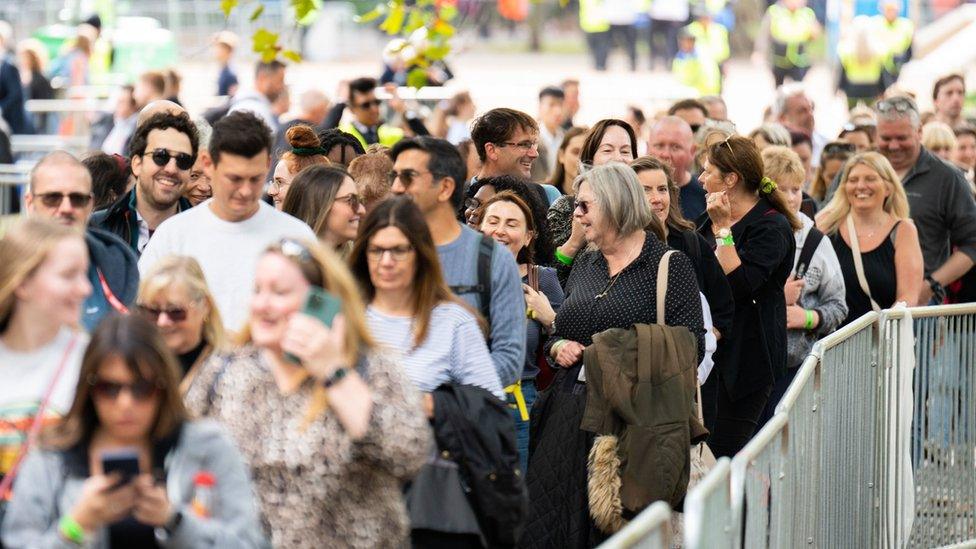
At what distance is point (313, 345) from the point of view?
15.4 ft

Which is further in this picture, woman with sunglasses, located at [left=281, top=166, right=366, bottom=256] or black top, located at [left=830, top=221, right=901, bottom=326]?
black top, located at [left=830, top=221, right=901, bottom=326]

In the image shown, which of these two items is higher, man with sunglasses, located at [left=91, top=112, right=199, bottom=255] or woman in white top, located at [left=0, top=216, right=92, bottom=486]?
man with sunglasses, located at [left=91, top=112, right=199, bottom=255]

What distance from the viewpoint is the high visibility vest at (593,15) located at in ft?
112

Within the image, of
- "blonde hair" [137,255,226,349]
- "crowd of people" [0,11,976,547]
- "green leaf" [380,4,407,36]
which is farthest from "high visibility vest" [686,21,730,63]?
"blonde hair" [137,255,226,349]

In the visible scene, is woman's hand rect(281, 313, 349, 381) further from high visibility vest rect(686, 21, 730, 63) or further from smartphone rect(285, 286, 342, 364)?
high visibility vest rect(686, 21, 730, 63)

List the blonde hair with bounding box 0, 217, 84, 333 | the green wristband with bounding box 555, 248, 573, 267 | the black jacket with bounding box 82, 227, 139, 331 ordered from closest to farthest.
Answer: the blonde hair with bounding box 0, 217, 84, 333 < the black jacket with bounding box 82, 227, 139, 331 < the green wristband with bounding box 555, 248, 573, 267

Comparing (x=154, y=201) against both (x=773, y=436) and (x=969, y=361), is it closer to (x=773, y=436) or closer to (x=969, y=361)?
(x=773, y=436)

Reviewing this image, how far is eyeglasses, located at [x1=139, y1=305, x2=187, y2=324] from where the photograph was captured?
5.59 metres

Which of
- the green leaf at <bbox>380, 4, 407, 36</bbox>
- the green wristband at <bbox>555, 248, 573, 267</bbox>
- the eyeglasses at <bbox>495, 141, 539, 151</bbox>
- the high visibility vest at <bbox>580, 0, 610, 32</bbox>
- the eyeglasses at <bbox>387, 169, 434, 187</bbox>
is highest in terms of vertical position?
the high visibility vest at <bbox>580, 0, 610, 32</bbox>

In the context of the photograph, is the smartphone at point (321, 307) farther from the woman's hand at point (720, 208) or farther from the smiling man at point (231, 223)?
the woman's hand at point (720, 208)

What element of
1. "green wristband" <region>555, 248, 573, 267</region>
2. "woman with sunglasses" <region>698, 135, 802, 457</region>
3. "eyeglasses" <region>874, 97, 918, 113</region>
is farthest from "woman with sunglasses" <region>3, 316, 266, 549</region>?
"eyeglasses" <region>874, 97, 918, 113</region>

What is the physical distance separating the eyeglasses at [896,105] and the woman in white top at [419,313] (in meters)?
6.55

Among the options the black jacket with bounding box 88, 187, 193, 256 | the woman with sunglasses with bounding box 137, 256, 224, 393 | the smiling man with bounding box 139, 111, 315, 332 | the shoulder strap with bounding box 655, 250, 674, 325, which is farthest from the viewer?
the black jacket with bounding box 88, 187, 193, 256

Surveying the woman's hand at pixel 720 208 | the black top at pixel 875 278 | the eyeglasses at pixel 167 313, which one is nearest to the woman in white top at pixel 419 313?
the eyeglasses at pixel 167 313
